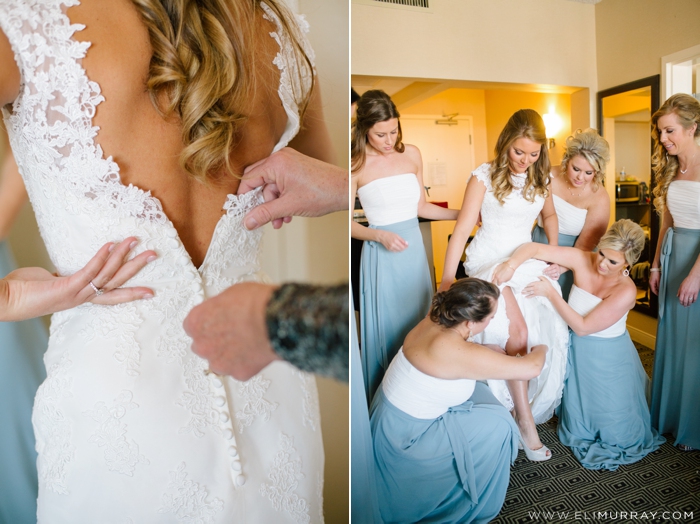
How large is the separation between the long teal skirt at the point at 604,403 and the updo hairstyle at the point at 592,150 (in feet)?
1.75

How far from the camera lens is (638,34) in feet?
4.36

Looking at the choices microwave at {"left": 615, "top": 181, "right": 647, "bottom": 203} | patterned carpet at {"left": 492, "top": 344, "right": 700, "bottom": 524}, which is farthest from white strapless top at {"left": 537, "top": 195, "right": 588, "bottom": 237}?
patterned carpet at {"left": 492, "top": 344, "right": 700, "bottom": 524}

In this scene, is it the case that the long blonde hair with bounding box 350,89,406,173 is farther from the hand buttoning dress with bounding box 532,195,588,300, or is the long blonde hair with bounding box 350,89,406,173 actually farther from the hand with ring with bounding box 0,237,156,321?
the hand with ring with bounding box 0,237,156,321

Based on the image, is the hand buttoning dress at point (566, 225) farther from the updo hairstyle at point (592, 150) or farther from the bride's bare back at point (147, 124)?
the bride's bare back at point (147, 124)

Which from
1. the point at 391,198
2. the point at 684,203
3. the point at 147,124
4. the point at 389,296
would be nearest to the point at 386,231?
the point at 391,198

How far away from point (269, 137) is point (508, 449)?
123 cm

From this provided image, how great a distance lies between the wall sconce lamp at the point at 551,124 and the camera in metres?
1.36

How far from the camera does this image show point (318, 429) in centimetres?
77

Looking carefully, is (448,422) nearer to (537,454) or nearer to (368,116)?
(537,454)

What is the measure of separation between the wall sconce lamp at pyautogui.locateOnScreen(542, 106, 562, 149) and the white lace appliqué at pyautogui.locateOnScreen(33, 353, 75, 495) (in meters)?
1.36

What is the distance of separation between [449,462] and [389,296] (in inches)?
21.5

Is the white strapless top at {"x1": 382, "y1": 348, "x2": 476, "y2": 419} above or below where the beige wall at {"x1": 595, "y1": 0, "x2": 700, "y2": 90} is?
below

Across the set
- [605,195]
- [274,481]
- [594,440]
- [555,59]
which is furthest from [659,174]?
[274,481]

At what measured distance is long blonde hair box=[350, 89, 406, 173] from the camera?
1.27 m
